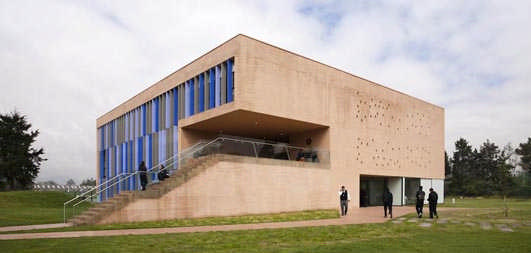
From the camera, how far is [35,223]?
1845 cm

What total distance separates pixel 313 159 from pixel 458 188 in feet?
203

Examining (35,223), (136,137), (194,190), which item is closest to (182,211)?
(194,190)

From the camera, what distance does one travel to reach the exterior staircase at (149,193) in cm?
1769

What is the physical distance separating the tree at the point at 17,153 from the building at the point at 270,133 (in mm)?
18066

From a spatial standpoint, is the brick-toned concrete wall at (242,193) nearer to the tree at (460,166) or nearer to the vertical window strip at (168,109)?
the vertical window strip at (168,109)

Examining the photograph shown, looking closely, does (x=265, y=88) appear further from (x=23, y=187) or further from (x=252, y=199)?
(x=23, y=187)

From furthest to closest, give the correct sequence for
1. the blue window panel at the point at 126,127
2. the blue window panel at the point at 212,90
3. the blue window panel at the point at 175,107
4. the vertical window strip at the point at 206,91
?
the blue window panel at the point at 126,127 → the blue window panel at the point at 175,107 → the vertical window strip at the point at 206,91 → the blue window panel at the point at 212,90

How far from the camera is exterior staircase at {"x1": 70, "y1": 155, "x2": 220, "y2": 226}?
58.0 ft

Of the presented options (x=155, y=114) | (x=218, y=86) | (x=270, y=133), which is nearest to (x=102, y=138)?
(x=155, y=114)

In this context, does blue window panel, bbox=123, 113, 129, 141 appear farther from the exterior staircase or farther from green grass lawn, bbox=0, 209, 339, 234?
green grass lawn, bbox=0, 209, 339, 234

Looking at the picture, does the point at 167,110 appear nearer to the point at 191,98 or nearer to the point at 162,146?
the point at 162,146

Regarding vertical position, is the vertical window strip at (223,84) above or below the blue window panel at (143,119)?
above

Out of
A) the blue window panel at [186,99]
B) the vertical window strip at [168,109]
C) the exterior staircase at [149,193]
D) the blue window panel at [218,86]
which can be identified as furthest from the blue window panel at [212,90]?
the vertical window strip at [168,109]

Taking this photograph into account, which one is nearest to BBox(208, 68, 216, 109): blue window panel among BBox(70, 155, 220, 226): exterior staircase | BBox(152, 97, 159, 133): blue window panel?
BBox(70, 155, 220, 226): exterior staircase
